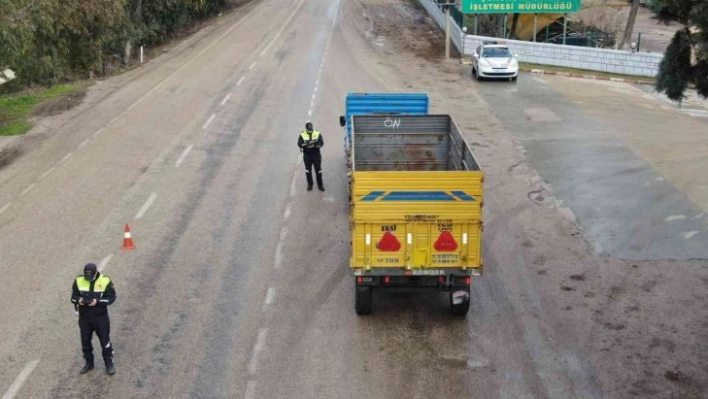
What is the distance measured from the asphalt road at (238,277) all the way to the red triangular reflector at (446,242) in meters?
1.39

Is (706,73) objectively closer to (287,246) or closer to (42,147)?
(287,246)

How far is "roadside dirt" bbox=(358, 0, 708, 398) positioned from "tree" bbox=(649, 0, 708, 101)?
3926mm

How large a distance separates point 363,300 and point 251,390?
2.87m

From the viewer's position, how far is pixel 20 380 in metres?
12.2

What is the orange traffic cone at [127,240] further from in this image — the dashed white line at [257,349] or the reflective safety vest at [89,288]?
the reflective safety vest at [89,288]

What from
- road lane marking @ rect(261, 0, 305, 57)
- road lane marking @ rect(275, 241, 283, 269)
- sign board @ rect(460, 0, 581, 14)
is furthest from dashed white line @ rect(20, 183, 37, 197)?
sign board @ rect(460, 0, 581, 14)

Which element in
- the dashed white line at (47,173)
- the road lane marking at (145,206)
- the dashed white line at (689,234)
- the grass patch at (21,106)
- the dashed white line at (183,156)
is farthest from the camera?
the grass patch at (21,106)

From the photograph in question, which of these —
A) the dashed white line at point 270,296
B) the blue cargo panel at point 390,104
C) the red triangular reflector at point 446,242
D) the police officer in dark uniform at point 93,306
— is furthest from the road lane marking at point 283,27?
the police officer in dark uniform at point 93,306

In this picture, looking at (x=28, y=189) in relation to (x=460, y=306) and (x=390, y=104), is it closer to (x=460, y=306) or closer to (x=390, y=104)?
(x=390, y=104)

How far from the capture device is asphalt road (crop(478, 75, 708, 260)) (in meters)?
19.0

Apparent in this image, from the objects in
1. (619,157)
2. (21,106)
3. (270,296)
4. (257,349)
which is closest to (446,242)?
(257,349)

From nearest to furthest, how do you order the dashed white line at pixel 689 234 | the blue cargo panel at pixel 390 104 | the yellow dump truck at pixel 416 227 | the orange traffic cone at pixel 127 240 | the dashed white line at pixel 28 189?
the yellow dump truck at pixel 416 227
the orange traffic cone at pixel 127 240
the dashed white line at pixel 689 234
the dashed white line at pixel 28 189
the blue cargo panel at pixel 390 104

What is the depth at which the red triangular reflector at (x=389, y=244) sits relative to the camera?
13.6 meters

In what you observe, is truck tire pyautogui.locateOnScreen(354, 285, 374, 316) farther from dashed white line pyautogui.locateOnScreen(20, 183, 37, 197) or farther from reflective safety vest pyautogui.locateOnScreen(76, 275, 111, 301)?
dashed white line pyautogui.locateOnScreen(20, 183, 37, 197)
